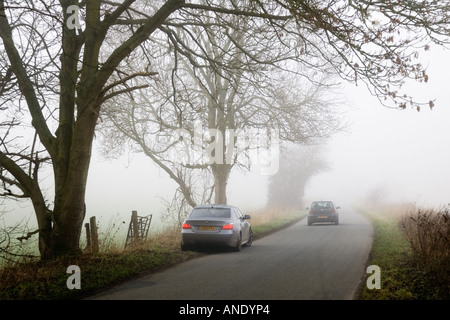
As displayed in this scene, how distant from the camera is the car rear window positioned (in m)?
14.6

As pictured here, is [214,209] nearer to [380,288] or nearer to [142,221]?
[142,221]

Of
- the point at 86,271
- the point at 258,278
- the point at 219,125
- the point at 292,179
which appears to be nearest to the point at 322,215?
the point at 219,125

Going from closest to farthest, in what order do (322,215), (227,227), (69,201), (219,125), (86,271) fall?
1. (86,271)
2. (69,201)
3. (227,227)
4. (219,125)
5. (322,215)

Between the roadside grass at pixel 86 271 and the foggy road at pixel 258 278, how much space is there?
41 cm

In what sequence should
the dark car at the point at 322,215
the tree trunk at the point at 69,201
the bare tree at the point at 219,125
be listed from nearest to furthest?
the tree trunk at the point at 69,201, the bare tree at the point at 219,125, the dark car at the point at 322,215

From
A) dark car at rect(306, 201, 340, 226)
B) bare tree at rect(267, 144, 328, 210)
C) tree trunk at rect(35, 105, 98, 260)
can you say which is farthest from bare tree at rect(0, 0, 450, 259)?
bare tree at rect(267, 144, 328, 210)

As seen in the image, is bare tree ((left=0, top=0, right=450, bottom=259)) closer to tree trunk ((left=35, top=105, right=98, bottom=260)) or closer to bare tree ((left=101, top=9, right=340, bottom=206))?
tree trunk ((left=35, top=105, right=98, bottom=260))

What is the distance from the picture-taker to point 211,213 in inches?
580

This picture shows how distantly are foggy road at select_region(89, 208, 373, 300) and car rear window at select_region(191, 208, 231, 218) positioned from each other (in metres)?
1.24

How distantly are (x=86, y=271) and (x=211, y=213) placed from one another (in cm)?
613

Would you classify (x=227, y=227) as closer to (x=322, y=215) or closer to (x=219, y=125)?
(x=219, y=125)

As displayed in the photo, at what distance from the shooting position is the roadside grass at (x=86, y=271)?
25.2ft

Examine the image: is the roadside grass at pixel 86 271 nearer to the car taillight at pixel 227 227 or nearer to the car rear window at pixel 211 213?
the car taillight at pixel 227 227

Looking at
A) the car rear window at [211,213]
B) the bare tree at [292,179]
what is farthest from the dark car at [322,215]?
the bare tree at [292,179]
